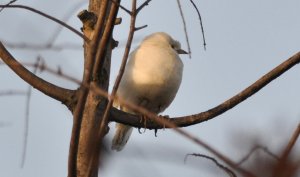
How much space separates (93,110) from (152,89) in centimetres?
148

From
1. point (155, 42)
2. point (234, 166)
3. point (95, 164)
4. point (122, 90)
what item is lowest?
point (122, 90)

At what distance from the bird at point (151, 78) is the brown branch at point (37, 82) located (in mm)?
1353

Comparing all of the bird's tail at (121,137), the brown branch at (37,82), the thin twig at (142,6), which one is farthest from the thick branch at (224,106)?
the bird's tail at (121,137)

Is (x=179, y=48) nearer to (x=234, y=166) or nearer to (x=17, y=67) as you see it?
(x=17, y=67)

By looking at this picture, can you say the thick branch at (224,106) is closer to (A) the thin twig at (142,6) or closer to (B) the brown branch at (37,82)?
(B) the brown branch at (37,82)

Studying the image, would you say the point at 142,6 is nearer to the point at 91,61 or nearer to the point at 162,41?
the point at 91,61

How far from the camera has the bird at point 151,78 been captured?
144 inches

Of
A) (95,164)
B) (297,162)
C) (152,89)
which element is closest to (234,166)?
(297,162)

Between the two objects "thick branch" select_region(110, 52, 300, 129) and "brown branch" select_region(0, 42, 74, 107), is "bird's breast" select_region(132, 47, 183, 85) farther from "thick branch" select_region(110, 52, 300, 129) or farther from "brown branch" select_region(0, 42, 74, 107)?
"brown branch" select_region(0, 42, 74, 107)

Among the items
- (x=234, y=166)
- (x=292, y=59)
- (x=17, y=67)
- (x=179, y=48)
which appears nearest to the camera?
(x=234, y=166)

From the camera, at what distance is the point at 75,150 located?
154cm

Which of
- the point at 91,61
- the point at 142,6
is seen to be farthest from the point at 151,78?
the point at 91,61

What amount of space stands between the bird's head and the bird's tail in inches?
28.2

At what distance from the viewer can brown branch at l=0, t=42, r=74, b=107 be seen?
6.94 ft
